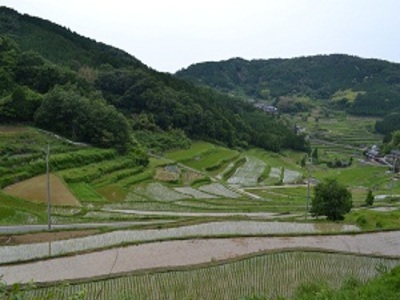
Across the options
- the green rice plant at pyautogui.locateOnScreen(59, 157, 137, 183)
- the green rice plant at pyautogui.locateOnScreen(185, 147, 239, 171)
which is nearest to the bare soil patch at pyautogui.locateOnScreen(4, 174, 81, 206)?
the green rice plant at pyautogui.locateOnScreen(59, 157, 137, 183)

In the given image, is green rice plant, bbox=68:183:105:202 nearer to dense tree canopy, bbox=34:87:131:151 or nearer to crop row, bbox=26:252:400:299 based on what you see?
dense tree canopy, bbox=34:87:131:151

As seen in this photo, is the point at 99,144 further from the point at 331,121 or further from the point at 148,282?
the point at 331,121

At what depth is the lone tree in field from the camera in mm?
28172

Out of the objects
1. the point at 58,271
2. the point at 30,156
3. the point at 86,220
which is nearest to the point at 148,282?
the point at 58,271

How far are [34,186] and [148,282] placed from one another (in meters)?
26.8

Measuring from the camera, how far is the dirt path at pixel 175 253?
1587 centimetres

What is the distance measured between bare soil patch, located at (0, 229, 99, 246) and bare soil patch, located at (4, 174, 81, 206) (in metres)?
13.4

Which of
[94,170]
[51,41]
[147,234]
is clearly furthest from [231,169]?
[51,41]

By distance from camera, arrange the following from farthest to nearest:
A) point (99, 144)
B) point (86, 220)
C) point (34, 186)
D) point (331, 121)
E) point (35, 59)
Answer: point (331, 121) < point (35, 59) < point (99, 144) < point (34, 186) < point (86, 220)

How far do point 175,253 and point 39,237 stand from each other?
7352 mm

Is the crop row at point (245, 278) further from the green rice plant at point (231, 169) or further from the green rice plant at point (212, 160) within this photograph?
the green rice plant at point (212, 160)

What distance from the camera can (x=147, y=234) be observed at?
69.6ft

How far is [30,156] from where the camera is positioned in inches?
1697

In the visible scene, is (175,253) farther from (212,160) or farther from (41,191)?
(212,160)
